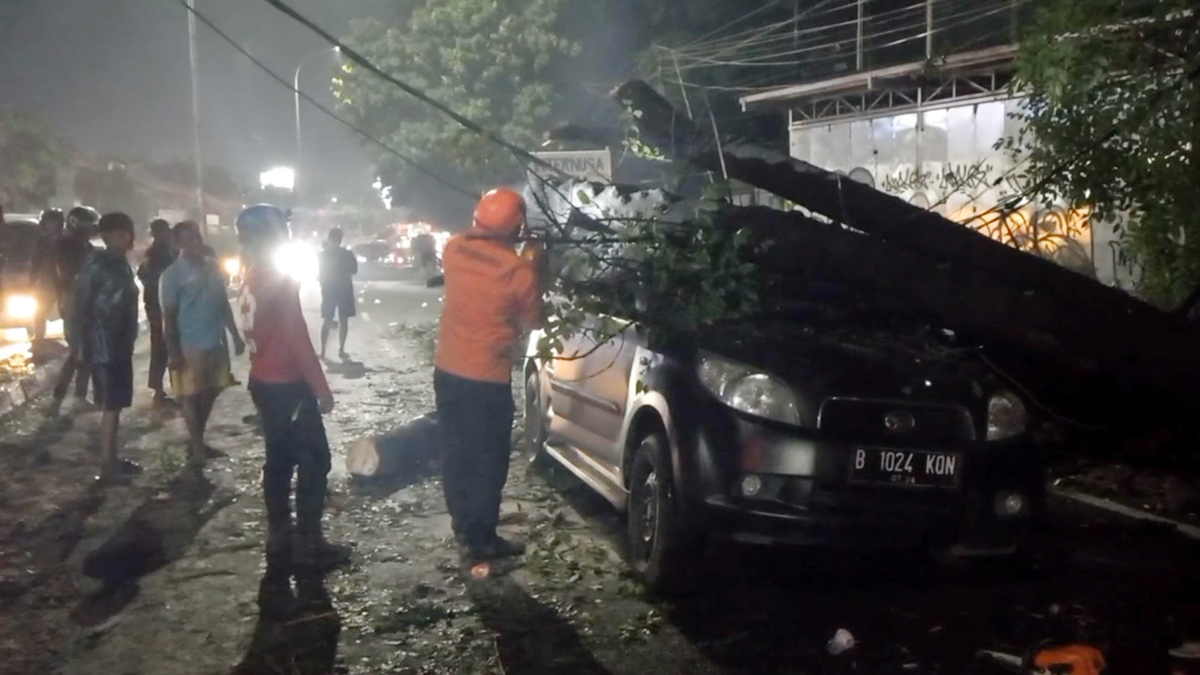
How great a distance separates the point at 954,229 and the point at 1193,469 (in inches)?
101

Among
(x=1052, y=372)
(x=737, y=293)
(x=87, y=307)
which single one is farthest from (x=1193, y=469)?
(x=87, y=307)

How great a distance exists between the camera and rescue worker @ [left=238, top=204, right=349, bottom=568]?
5992 millimetres

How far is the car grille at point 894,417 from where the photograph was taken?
16.8ft

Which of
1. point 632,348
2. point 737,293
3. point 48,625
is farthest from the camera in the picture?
point 632,348

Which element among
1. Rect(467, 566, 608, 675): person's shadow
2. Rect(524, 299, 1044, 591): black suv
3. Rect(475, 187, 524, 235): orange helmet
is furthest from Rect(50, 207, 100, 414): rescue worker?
Rect(524, 299, 1044, 591): black suv

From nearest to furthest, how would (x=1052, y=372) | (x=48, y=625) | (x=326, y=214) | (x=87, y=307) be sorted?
(x=48, y=625) → (x=1052, y=372) → (x=87, y=307) → (x=326, y=214)

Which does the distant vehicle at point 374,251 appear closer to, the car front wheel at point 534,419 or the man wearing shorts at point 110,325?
the man wearing shorts at point 110,325

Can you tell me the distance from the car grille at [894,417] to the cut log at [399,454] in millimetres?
3655

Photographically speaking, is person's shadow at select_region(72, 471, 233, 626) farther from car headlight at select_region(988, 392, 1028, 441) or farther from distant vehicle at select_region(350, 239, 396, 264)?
distant vehicle at select_region(350, 239, 396, 264)

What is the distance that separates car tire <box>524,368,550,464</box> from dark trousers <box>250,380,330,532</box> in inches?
78.2

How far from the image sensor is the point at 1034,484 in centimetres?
539

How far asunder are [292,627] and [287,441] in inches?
46.6

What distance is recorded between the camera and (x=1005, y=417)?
539cm

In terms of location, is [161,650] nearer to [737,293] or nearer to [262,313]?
[262,313]
